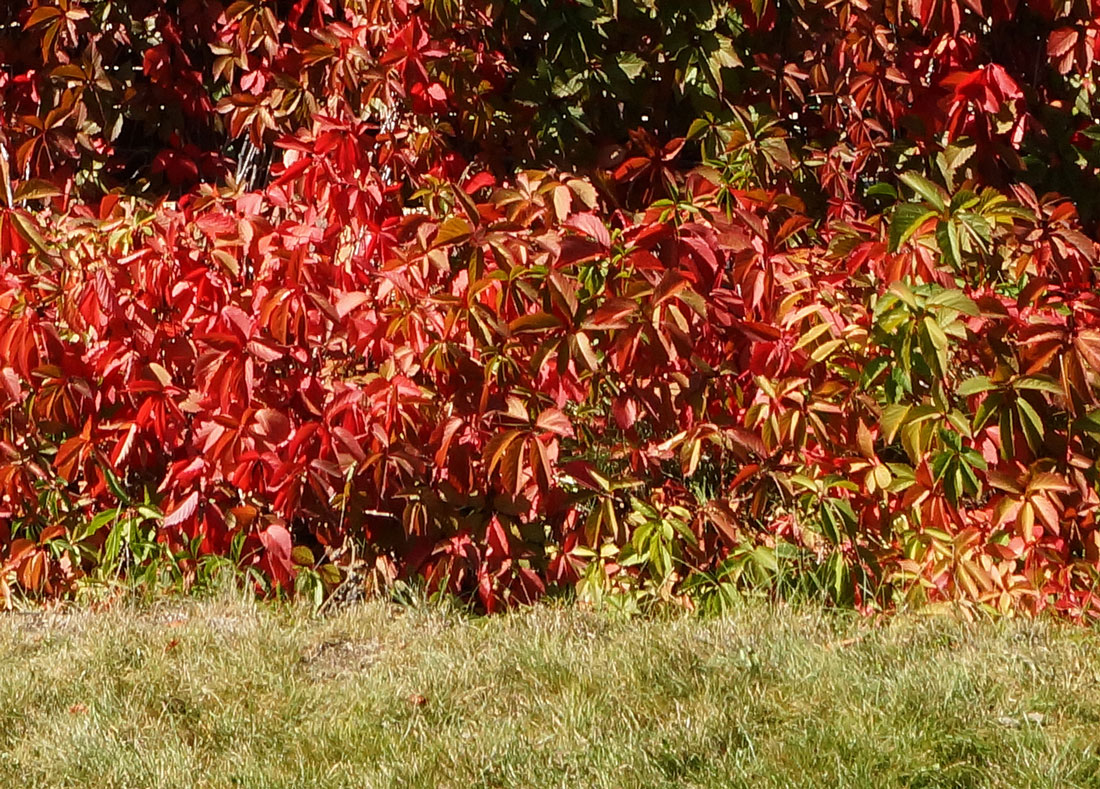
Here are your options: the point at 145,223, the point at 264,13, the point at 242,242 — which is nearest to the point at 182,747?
the point at 242,242

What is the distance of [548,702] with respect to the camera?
3.18m

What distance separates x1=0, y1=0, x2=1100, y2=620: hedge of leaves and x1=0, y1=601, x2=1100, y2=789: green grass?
0.88ft

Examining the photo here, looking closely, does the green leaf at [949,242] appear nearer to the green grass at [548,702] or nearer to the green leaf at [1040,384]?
the green leaf at [1040,384]

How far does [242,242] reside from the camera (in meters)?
3.98

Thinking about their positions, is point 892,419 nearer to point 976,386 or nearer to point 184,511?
point 976,386

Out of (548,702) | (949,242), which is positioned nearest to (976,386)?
(949,242)

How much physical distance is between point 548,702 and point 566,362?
89cm

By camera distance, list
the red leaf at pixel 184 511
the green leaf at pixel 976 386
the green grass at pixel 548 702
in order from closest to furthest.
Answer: the green grass at pixel 548 702 < the green leaf at pixel 976 386 < the red leaf at pixel 184 511

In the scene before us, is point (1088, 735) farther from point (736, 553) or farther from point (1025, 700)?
point (736, 553)

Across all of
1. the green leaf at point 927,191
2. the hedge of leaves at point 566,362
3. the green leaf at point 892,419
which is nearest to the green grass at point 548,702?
the hedge of leaves at point 566,362

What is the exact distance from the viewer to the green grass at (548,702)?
285 centimetres

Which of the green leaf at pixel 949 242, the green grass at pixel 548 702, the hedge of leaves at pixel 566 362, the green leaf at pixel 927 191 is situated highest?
the green leaf at pixel 927 191

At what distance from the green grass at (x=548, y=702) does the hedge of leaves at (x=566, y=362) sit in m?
0.27

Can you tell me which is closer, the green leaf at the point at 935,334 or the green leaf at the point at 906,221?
the green leaf at the point at 935,334
